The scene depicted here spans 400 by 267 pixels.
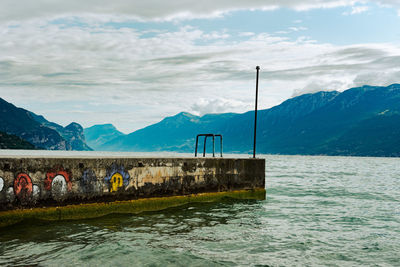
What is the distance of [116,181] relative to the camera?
11.6 metres

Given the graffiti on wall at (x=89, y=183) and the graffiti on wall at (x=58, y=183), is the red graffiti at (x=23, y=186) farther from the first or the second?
the graffiti on wall at (x=89, y=183)

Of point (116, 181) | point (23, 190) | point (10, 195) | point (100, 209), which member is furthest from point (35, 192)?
point (116, 181)

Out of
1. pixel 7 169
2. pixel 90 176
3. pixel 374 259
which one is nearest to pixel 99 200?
pixel 90 176

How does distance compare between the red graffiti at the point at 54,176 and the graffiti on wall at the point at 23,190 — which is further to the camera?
the red graffiti at the point at 54,176

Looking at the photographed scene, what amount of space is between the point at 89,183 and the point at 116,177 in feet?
3.06

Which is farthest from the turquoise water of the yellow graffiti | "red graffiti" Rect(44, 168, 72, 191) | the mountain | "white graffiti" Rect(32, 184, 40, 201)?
the mountain

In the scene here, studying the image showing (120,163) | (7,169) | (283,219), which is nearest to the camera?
(7,169)

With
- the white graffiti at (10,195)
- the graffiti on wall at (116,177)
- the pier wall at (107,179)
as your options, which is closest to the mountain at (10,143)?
the pier wall at (107,179)

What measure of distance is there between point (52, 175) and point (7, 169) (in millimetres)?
1167

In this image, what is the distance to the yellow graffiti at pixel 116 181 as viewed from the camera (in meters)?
11.5

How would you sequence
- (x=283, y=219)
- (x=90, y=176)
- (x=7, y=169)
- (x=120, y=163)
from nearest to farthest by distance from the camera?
(x=7, y=169), (x=90, y=176), (x=120, y=163), (x=283, y=219)

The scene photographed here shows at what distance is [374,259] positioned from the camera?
829 centimetres

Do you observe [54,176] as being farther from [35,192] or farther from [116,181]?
[116,181]

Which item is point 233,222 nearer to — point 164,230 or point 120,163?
point 164,230
